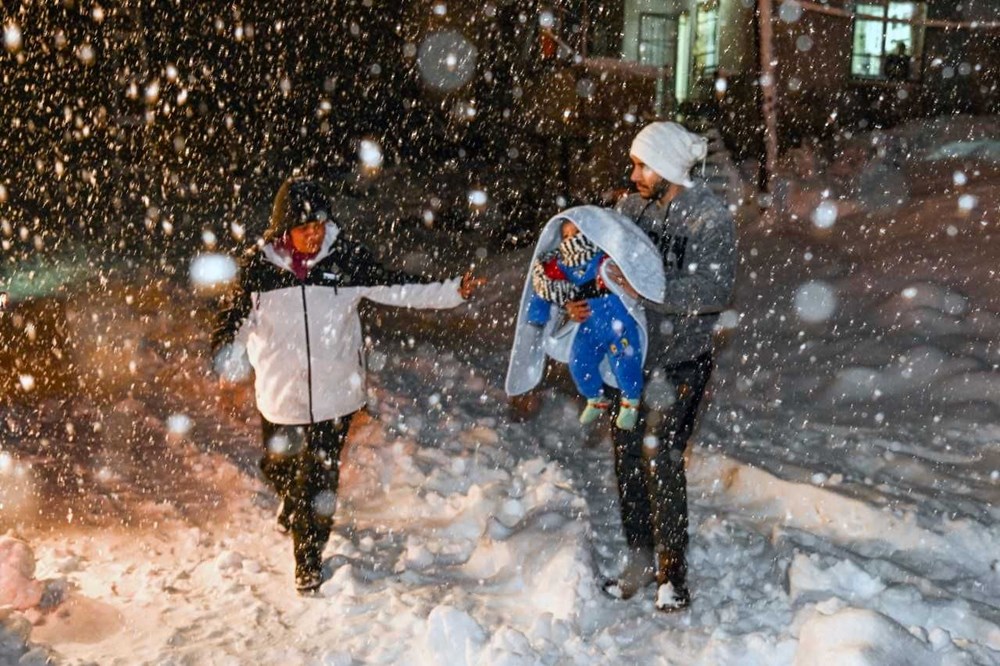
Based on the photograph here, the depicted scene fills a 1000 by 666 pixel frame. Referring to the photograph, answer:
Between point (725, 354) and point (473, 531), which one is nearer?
point (473, 531)

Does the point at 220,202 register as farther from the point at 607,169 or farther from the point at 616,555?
the point at 616,555

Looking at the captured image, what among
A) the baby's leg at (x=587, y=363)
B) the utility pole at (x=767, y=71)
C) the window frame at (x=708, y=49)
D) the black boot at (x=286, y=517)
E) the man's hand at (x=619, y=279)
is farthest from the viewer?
the window frame at (x=708, y=49)

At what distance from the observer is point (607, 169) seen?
1362 cm

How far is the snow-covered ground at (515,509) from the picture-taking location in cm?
368

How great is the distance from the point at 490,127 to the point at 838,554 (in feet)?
54.6

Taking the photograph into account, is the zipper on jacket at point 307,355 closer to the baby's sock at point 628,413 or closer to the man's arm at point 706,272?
the baby's sock at point 628,413

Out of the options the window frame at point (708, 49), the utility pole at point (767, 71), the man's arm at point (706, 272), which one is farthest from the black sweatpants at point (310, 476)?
the window frame at point (708, 49)

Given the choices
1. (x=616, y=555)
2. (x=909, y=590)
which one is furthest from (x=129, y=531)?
(x=909, y=590)

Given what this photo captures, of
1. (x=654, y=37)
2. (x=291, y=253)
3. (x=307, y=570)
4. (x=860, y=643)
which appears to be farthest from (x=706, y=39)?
(x=860, y=643)

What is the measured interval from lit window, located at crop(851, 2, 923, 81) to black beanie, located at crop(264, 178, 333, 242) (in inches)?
719

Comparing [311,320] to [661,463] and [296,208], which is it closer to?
[296,208]

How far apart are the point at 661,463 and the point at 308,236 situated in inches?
74.1

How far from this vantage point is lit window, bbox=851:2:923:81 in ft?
63.7

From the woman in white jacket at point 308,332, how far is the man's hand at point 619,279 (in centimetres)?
92
